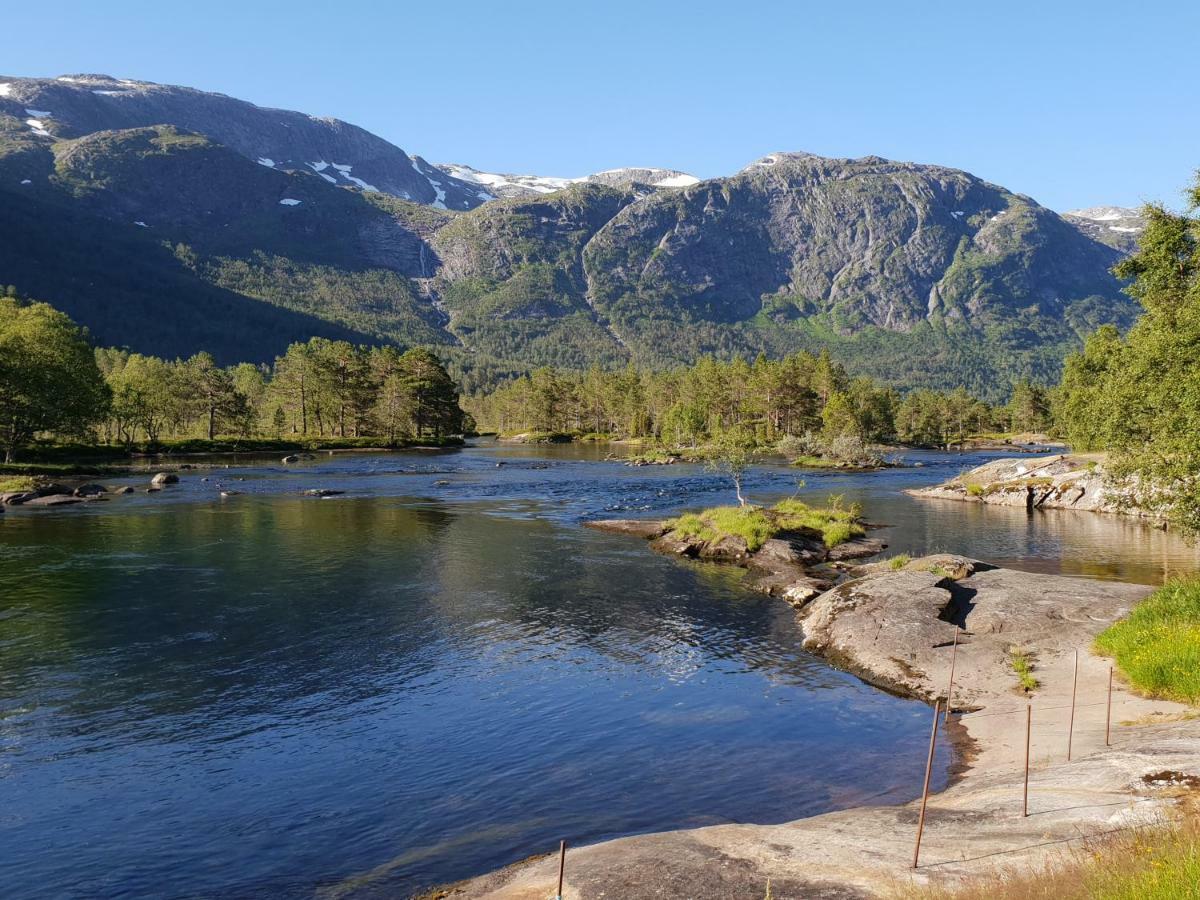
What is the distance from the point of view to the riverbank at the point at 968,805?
15.0 meters

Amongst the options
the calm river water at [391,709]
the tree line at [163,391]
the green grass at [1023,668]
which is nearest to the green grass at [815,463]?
the calm river water at [391,709]

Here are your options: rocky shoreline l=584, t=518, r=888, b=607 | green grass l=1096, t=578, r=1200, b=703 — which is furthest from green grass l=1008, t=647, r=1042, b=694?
rocky shoreline l=584, t=518, r=888, b=607

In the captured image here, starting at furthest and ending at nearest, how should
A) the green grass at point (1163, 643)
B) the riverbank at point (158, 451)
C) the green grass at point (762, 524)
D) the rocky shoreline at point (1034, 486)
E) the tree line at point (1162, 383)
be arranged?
the riverbank at point (158, 451), the rocky shoreline at point (1034, 486), the green grass at point (762, 524), the tree line at point (1162, 383), the green grass at point (1163, 643)

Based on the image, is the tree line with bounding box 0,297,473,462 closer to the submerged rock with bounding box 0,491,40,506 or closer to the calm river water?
the submerged rock with bounding box 0,491,40,506

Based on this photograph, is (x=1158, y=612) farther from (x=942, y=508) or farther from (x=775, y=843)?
(x=942, y=508)

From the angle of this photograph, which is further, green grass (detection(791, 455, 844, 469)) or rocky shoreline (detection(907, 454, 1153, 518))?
green grass (detection(791, 455, 844, 469))

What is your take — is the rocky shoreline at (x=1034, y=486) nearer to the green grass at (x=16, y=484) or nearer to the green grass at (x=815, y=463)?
the green grass at (x=815, y=463)

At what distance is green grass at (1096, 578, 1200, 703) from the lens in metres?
25.9

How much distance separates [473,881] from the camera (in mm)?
17156

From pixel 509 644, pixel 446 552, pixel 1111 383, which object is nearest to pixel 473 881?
pixel 509 644

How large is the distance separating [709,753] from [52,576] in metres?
44.5

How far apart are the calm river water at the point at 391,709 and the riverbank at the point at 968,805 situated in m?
2.13

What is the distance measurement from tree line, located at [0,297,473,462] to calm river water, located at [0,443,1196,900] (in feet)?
Result: 193

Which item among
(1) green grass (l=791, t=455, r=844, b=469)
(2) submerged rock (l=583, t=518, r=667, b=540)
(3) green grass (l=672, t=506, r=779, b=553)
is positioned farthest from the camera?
(1) green grass (l=791, t=455, r=844, b=469)
